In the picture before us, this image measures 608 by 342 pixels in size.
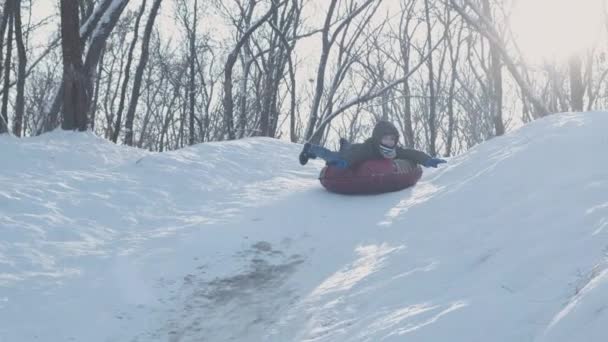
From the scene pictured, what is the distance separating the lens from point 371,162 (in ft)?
22.7

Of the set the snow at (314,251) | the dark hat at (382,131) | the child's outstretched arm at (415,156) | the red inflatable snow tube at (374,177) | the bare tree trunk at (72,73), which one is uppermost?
the bare tree trunk at (72,73)

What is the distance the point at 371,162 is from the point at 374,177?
0.21 m

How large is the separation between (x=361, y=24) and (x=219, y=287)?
48.8ft

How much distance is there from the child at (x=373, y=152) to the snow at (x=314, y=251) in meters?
0.35

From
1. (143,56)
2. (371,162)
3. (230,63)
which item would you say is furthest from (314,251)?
(143,56)

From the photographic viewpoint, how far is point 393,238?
4961mm

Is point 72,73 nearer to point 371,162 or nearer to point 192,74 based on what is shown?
point 371,162

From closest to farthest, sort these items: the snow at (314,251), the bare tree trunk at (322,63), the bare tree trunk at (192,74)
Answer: the snow at (314,251) < the bare tree trunk at (322,63) < the bare tree trunk at (192,74)

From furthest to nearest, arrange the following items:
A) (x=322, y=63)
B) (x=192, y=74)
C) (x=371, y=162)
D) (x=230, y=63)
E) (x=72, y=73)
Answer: (x=192, y=74), (x=322, y=63), (x=230, y=63), (x=72, y=73), (x=371, y=162)

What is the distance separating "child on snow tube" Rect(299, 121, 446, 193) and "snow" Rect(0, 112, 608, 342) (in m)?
0.22

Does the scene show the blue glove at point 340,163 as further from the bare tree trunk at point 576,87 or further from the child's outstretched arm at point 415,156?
the bare tree trunk at point 576,87

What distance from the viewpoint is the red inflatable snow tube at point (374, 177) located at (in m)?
6.79

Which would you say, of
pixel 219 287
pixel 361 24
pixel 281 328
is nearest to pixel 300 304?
pixel 281 328

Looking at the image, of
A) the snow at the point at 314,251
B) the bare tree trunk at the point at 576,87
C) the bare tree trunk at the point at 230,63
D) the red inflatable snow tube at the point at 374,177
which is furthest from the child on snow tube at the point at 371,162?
the bare tree trunk at the point at 576,87
